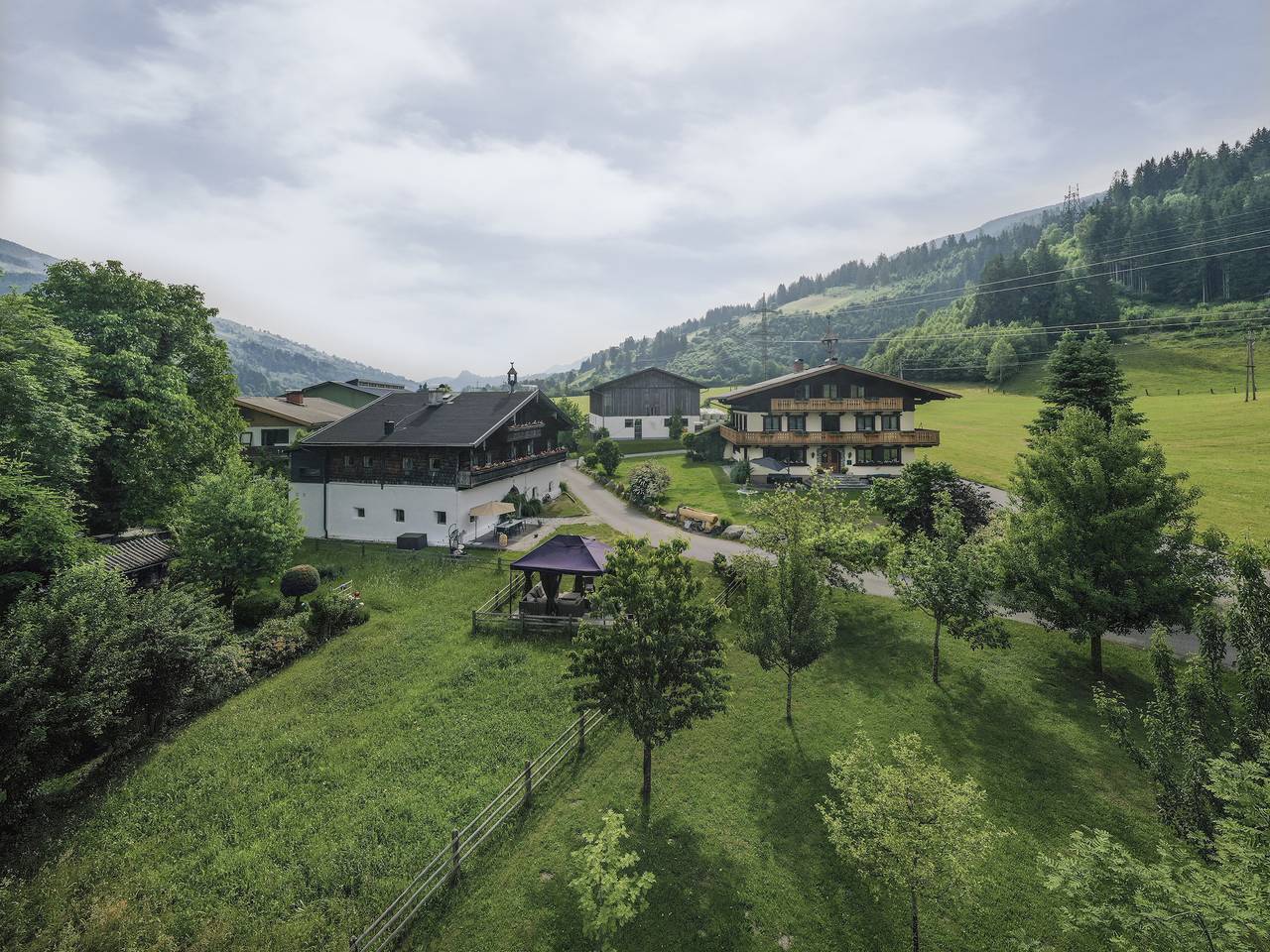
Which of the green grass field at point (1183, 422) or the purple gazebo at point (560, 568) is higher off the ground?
the green grass field at point (1183, 422)

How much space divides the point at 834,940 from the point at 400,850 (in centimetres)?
1092

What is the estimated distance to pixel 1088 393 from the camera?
121 ft

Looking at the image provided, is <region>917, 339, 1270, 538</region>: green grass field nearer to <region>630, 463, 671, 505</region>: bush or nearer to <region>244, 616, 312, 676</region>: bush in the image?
<region>630, 463, 671, 505</region>: bush

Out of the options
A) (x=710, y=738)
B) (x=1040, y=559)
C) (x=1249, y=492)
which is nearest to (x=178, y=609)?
(x=710, y=738)

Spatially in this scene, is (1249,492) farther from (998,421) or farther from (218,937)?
(218,937)

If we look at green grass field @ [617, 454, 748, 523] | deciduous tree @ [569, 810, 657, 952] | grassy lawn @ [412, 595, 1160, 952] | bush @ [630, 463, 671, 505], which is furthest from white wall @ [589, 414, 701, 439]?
deciduous tree @ [569, 810, 657, 952]

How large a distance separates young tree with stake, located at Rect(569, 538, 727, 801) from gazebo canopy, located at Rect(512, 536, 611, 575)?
9.49m

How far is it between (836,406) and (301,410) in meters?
53.5

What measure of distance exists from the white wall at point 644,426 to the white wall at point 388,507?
3971 centimetres

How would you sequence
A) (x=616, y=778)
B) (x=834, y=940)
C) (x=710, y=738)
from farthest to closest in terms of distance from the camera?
(x=710, y=738)
(x=616, y=778)
(x=834, y=940)

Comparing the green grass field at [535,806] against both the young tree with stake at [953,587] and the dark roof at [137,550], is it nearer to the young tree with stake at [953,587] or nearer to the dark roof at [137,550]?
the young tree with stake at [953,587]

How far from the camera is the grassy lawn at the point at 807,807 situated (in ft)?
40.5

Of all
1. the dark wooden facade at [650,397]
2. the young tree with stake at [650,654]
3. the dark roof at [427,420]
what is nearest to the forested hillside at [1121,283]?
the dark wooden facade at [650,397]

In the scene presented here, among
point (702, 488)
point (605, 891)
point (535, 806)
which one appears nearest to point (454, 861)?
point (535, 806)
